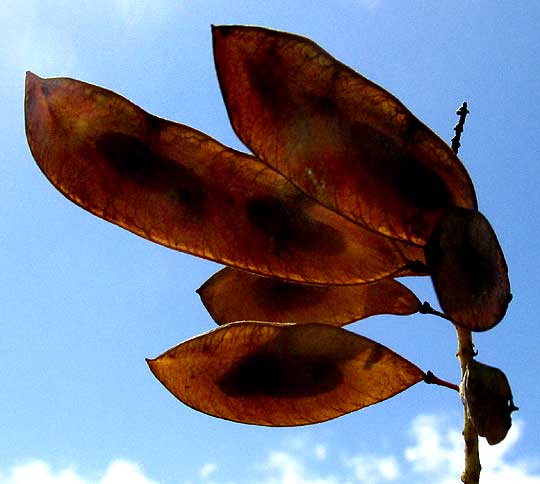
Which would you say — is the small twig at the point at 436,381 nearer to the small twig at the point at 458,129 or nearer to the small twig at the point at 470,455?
the small twig at the point at 470,455

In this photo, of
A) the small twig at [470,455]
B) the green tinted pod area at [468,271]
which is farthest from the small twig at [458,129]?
the small twig at [470,455]

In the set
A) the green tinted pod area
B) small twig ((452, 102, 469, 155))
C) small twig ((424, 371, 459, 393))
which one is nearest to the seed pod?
the green tinted pod area

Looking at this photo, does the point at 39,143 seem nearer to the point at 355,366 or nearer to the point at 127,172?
the point at 127,172

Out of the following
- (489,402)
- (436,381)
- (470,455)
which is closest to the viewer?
(489,402)

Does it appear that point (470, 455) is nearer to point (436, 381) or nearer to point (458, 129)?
point (436, 381)

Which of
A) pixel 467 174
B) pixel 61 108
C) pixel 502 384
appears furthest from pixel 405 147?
pixel 61 108

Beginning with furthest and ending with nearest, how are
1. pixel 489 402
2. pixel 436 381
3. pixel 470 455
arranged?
pixel 436 381, pixel 470 455, pixel 489 402

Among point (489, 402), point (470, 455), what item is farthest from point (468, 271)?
point (470, 455)
